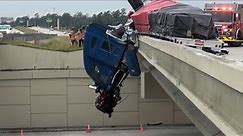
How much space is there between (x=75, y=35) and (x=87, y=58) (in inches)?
859

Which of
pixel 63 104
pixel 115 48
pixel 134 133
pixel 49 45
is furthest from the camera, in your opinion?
pixel 49 45

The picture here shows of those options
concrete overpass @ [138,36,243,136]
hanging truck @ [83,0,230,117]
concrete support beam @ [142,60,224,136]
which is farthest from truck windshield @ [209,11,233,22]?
concrete overpass @ [138,36,243,136]

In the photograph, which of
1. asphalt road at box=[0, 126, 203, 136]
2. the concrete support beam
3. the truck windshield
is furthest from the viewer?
the truck windshield

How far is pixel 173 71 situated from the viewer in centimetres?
914

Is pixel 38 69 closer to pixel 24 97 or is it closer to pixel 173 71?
pixel 24 97

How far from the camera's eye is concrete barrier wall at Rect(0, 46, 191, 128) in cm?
2617

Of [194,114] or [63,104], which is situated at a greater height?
[194,114]

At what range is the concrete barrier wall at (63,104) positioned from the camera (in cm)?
2617

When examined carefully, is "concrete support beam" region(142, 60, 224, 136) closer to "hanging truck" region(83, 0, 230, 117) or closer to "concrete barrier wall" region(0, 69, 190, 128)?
"hanging truck" region(83, 0, 230, 117)

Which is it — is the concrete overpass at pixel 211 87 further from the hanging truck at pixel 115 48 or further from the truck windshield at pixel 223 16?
the truck windshield at pixel 223 16

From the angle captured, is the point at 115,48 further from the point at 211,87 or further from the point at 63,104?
the point at 63,104

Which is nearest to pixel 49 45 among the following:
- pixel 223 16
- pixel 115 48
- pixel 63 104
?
pixel 63 104

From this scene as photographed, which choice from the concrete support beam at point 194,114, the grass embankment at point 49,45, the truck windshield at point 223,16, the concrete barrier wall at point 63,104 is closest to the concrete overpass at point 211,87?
the concrete support beam at point 194,114

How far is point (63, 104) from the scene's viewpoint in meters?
26.5
